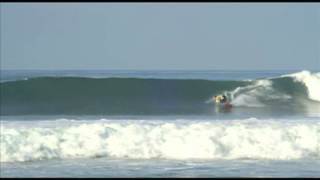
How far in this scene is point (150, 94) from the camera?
58.3 feet

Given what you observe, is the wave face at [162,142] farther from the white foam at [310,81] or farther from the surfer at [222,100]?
the white foam at [310,81]

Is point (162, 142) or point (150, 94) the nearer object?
point (162, 142)

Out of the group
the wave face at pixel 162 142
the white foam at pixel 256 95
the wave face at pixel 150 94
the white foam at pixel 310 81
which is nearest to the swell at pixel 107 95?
the wave face at pixel 150 94

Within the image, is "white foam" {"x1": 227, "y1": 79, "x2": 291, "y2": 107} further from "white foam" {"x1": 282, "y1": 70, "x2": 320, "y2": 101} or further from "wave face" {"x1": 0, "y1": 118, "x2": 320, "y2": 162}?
"wave face" {"x1": 0, "y1": 118, "x2": 320, "y2": 162}

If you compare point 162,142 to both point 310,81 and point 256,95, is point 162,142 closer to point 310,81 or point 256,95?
point 256,95

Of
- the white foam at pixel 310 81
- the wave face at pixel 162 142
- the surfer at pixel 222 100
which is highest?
the white foam at pixel 310 81

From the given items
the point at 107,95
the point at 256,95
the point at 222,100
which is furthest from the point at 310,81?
the point at 107,95

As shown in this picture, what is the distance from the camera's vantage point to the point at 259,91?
17688 millimetres

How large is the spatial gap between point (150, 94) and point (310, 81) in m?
4.38

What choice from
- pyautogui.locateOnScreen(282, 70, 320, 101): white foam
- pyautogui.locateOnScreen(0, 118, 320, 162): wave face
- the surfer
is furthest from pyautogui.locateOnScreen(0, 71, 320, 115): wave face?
pyautogui.locateOnScreen(0, 118, 320, 162): wave face

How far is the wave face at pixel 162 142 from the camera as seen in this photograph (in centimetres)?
823

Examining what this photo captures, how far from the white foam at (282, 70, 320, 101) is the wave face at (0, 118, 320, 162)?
7972 millimetres

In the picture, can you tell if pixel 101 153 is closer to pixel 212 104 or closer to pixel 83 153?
pixel 83 153

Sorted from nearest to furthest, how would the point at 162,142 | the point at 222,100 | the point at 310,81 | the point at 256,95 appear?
the point at 162,142 → the point at 222,100 → the point at 256,95 → the point at 310,81
